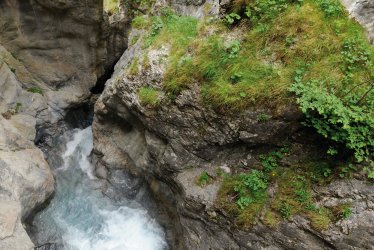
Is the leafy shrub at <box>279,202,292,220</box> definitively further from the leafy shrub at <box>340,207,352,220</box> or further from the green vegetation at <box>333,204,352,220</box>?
the leafy shrub at <box>340,207,352,220</box>

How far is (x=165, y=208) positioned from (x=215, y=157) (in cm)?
254

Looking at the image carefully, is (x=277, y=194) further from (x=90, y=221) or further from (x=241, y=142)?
(x=90, y=221)

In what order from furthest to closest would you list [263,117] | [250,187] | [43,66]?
[43,66]
[250,187]
[263,117]

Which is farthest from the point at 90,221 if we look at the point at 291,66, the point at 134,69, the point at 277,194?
the point at 291,66

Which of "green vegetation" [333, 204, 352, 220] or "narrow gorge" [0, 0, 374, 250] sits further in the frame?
"narrow gorge" [0, 0, 374, 250]

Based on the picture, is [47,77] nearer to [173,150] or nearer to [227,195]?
[173,150]

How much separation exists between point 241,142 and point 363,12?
12.3ft

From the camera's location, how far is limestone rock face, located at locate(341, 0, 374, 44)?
6.77m

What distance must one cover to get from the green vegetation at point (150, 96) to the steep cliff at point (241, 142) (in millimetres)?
24

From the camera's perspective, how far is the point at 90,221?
9375 mm

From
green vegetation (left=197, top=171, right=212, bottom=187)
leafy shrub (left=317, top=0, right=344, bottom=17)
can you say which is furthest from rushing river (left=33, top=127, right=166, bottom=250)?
leafy shrub (left=317, top=0, right=344, bottom=17)

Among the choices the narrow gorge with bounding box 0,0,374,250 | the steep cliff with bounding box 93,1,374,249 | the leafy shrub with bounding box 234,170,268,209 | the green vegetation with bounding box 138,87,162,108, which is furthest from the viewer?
the green vegetation with bounding box 138,87,162,108

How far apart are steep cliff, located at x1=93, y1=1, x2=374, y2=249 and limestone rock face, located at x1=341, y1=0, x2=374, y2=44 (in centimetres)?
3

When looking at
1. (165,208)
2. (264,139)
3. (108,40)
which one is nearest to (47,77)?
(108,40)
